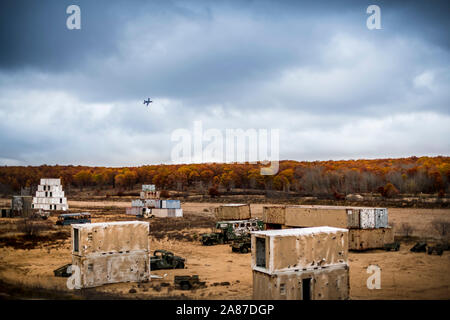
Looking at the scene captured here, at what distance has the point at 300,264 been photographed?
1243 cm

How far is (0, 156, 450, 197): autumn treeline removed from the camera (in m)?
85.9

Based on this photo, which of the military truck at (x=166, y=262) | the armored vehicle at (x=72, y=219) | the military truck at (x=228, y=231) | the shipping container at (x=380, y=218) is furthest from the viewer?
the armored vehicle at (x=72, y=219)

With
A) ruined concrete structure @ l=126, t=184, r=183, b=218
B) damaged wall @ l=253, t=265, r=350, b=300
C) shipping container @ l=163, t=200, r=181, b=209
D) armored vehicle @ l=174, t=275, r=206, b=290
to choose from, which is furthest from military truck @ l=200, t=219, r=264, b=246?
shipping container @ l=163, t=200, r=181, b=209

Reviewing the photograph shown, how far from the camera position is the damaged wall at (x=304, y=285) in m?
12.0

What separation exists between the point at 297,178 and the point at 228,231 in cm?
8594

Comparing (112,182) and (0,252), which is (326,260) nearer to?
(0,252)

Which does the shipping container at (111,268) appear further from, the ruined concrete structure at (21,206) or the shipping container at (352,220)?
the ruined concrete structure at (21,206)

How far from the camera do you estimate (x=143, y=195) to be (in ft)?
186

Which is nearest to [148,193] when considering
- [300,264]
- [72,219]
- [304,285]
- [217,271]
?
[72,219]

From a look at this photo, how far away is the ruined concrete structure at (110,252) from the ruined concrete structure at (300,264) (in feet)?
19.6

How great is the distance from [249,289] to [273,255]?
444 cm

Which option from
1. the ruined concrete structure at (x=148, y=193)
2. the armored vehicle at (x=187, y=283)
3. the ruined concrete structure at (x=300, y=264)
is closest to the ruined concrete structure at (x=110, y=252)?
the armored vehicle at (x=187, y=283)
